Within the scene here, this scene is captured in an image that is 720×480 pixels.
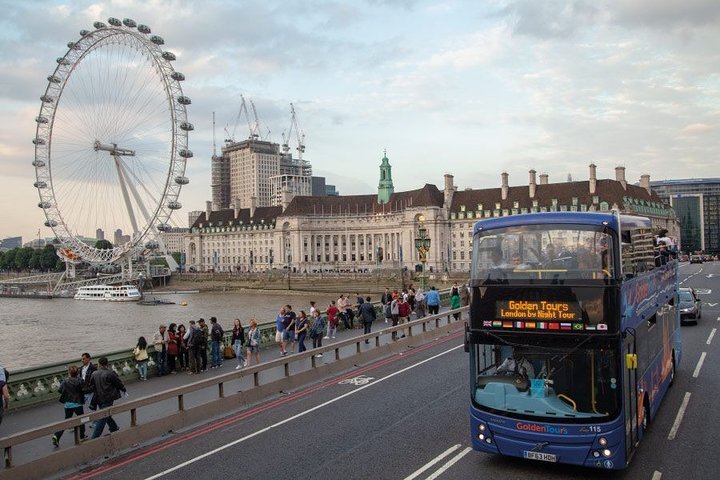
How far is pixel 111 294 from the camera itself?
368 ft

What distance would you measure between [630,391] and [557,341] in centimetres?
161

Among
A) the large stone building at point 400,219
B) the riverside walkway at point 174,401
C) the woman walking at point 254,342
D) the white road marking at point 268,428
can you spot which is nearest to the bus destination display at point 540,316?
the white road marking at point 268,428

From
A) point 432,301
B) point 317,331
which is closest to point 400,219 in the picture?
point 432,301

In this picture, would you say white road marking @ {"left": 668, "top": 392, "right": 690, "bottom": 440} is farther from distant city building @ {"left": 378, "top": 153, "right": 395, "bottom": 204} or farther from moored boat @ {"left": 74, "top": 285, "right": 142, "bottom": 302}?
distant city building @ {"left": 378, "top": 153, "right": 395, "bottom": 204}

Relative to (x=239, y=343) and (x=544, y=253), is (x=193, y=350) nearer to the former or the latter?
(x=239, y=343)

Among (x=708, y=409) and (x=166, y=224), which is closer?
(x=708, y=409)

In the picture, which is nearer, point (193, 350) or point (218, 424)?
point (218, 424)

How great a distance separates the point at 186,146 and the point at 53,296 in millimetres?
61771

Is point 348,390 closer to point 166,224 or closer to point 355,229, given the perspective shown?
point 166,224

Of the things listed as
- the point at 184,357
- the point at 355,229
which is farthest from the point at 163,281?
the point at 184,357

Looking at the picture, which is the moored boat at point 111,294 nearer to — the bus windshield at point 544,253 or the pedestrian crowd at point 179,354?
the pedestrian crowd at point 179,354

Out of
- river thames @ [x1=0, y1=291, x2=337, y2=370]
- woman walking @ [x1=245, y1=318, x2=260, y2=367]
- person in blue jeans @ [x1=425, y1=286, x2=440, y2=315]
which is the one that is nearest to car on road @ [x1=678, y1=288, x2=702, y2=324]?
person in blue jeans @ [x1=425, y1=286, x2=440, y2=315]

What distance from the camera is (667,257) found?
58.2 feet

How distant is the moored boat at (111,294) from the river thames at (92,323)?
271 centimetres
